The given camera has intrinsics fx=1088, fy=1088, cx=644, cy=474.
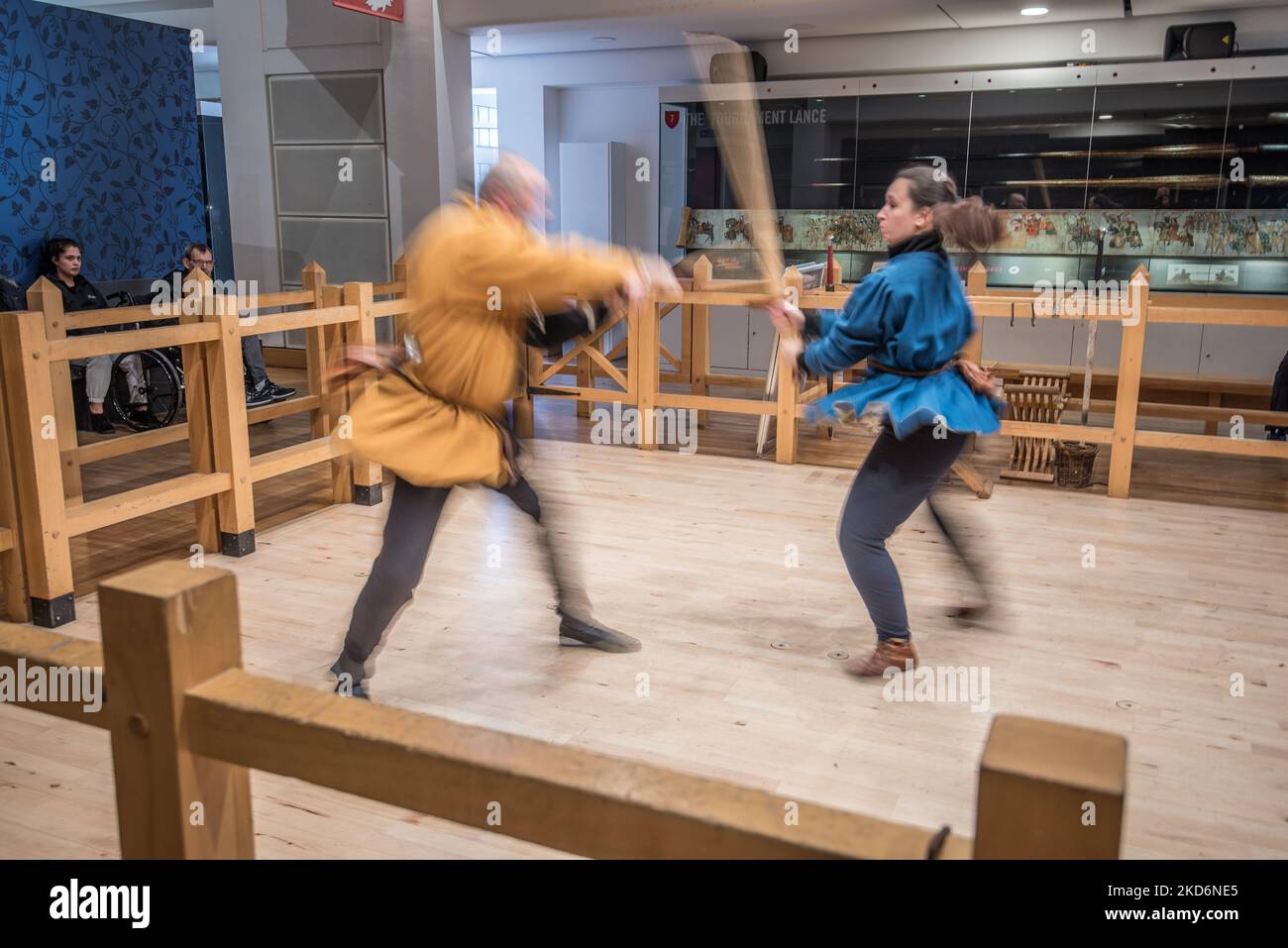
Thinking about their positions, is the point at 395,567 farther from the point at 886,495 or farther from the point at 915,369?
the point at 915,369

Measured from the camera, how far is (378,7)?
8.06 metres

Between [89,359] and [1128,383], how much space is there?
644cm

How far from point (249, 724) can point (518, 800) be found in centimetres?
33

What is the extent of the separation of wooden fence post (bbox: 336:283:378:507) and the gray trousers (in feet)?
7.99

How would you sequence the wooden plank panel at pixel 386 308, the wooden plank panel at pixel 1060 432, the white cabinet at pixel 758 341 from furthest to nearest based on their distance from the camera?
the white cabinet at pixel 758 341
the wooden plank panel at pixel 1060 432
the wooden plank panel at pixel 386 308

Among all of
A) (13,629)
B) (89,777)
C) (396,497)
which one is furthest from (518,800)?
(89,777)

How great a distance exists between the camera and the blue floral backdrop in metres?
7.70

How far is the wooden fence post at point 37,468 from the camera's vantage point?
3.68 m

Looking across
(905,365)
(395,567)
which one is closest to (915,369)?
(905,365)

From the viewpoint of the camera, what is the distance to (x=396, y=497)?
122 inches

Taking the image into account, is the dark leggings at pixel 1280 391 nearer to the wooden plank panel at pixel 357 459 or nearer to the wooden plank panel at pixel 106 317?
the wooden plank panel at pixel 357 459

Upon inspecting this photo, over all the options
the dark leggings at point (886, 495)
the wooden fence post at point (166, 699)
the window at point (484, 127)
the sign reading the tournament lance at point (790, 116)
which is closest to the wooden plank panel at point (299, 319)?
the dark leggings at point (886, 495)
